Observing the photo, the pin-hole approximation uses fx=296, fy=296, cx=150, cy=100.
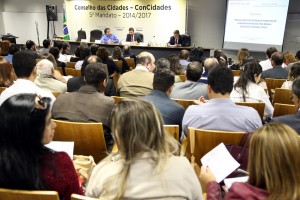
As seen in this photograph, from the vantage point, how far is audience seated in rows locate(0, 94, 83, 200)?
4.47ft

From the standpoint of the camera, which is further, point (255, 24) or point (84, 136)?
point (255, 24)

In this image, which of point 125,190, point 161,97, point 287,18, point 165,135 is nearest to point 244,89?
point 161,97

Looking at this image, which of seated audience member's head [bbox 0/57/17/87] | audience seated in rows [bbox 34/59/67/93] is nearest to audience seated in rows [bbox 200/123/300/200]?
audience seated in rows [bbox 34/59/67/93]

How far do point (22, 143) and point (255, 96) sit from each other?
2.73m

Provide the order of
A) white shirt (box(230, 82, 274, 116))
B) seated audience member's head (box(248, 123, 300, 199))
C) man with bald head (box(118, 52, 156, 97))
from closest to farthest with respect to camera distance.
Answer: seated audience member's head (box(248, 123, 300, 199)) → white shirt (box(230, 82, 274, 116)) → man with bald head (box(118, 52, 156, 97))

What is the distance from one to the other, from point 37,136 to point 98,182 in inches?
15.4

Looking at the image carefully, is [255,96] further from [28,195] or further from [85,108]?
[28,195]

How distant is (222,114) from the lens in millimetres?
2363

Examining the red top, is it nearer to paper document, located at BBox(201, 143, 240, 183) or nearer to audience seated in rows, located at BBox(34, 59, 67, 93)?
paper document, located at BBox(201, 143, 240, 183)

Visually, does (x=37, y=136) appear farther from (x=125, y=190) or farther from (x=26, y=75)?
(x=26, y=75)

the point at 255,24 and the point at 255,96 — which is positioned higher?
the point at 255,24

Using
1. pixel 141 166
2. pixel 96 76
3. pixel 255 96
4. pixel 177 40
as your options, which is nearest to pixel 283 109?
pixel 255 96

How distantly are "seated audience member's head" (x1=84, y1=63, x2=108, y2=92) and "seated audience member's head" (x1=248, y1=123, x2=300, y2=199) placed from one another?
194cm

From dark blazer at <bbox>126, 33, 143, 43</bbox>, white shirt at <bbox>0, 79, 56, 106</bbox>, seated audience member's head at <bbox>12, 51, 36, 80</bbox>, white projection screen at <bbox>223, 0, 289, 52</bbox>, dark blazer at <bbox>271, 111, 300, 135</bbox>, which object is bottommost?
dark blazer at <bbox>271, 111, 300, 135</bbox>
